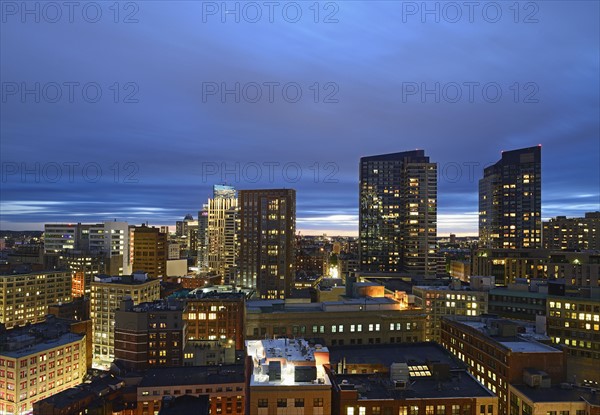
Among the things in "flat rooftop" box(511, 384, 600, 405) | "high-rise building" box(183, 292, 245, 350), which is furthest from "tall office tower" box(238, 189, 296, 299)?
"flat rooftop" box(511, 384, 600, 405)

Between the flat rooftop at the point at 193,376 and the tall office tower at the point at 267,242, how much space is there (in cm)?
9862

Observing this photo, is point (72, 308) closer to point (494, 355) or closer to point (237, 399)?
point (237, 399)

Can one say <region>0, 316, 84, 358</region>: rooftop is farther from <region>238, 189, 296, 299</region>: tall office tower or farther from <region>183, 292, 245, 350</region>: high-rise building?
<region>238, 189, 296, 299</region>: tall office tower

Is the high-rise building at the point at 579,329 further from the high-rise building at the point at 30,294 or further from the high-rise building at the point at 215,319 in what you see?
the high-rise building at the point at 30,294

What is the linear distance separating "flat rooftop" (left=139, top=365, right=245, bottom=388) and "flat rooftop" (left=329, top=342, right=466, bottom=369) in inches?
990

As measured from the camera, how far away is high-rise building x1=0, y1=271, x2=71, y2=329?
16438cm

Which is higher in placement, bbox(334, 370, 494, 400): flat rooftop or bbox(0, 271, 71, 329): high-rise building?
bbox(334, 370, 494, 400): flat rooftop

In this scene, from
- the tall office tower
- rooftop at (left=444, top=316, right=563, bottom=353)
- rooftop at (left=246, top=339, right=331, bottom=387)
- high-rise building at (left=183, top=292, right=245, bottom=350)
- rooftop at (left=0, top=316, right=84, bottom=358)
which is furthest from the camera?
the tall office tower

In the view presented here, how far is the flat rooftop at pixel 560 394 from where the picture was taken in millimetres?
57188

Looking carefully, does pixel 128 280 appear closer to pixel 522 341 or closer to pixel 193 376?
pixel 193 376

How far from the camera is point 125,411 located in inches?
3287

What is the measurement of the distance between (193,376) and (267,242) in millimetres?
106828

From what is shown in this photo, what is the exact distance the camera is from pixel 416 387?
2058 inches

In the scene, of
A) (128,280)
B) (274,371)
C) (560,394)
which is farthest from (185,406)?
(128,280)
